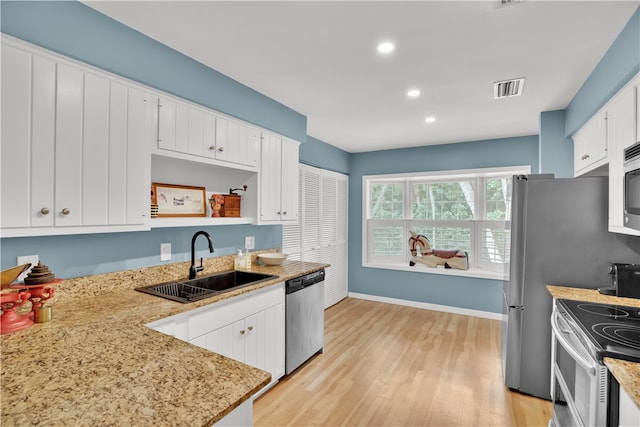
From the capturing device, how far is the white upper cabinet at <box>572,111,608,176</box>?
224cm

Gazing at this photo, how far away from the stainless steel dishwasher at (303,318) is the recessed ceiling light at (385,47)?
1902mm

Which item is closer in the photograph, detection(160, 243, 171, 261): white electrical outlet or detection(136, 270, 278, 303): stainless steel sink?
detection(136, 270, 278, 303): stainless steel sink

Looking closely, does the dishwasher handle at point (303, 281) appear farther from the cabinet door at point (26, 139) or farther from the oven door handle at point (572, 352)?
the oven door handle at point (572, 352)

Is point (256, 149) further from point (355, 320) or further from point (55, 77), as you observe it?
point (355, 320)

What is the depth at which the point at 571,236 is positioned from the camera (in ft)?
7.74

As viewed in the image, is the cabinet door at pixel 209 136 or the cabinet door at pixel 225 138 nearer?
the cabinet door at pixel 209 136

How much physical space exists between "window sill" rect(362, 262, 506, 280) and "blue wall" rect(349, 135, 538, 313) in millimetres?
68

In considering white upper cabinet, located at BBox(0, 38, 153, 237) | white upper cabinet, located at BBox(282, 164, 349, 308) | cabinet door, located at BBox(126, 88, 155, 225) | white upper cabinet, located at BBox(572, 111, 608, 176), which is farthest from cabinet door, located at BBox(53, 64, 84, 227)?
white upper cabinet, located at BBox(572, 111, 608, 176)

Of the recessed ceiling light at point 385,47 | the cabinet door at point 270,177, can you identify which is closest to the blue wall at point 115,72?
the cabinet door at point 270,177

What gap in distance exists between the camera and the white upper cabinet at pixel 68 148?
1.43m

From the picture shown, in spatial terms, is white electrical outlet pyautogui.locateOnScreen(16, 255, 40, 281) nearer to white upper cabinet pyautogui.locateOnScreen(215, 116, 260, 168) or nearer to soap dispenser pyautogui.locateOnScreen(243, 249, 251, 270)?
white upper cabinet pyautogui.locateOnScreen(215, 116, 260, 168)

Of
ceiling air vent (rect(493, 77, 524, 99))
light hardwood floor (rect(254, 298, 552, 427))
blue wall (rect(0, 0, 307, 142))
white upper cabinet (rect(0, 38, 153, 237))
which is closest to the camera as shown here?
white upper cabinet (rect(0, 38, 153, 237))

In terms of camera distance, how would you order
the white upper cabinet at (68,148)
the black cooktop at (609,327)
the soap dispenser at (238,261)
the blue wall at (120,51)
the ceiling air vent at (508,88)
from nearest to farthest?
the black cooktop at (609,327), the white upper cabinet at (68,148), the blue wall at (120,51), the ceiling air vent at (508,88), the soap dispenser at (238,261)

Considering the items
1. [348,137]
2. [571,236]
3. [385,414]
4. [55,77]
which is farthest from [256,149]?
[571,236]
